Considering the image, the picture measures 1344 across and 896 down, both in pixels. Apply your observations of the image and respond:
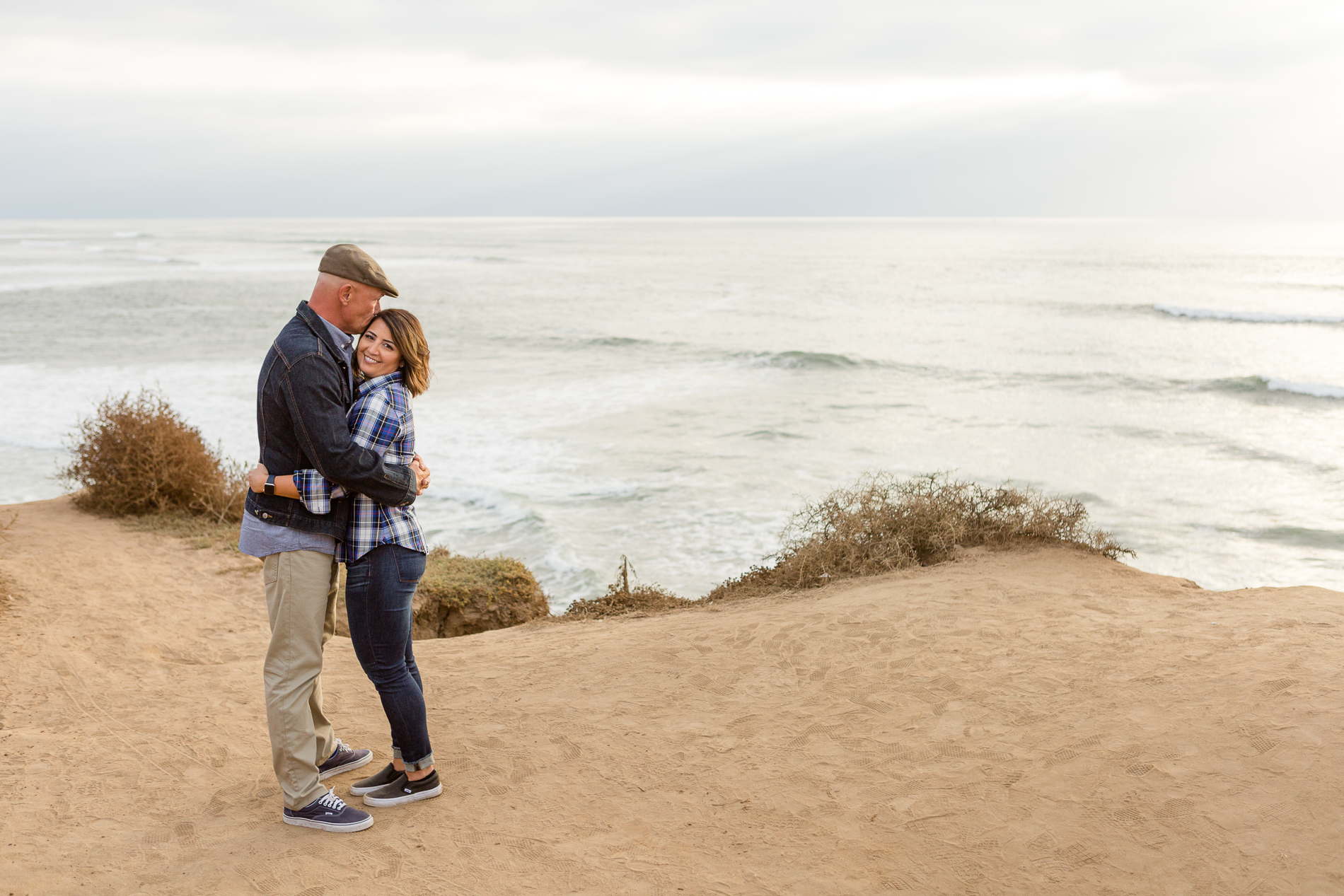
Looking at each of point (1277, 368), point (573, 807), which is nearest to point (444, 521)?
point (573, 807)

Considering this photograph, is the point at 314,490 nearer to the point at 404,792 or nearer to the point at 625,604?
the point at 404,792

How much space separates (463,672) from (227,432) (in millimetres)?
12359

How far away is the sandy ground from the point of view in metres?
3.71

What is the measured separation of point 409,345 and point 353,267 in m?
0.37

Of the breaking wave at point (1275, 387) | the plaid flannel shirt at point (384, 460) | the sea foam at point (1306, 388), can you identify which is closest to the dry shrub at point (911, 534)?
the plaid flannel shirt at point (384, 460)

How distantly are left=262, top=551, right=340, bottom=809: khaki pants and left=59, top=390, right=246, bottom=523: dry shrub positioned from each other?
6526 millimetres

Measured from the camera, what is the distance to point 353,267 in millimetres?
3555

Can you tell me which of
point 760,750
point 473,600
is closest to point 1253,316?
point 473,600

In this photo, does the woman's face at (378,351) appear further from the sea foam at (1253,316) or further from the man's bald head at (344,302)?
the sea foam at (1253,316)

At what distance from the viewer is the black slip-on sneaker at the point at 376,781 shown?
165 inches

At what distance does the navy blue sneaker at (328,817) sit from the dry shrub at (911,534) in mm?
4217

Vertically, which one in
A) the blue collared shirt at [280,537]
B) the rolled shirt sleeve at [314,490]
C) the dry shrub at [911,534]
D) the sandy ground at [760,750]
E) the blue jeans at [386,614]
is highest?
the rolled shirt sleeve at [314,490]

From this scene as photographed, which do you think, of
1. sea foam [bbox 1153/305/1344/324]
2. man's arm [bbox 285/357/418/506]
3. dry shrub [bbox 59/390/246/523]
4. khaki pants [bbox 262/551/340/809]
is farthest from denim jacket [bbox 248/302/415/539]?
sea foam [bbox 1153/305/1344/324]

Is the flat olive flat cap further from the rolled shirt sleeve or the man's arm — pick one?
the rolled shirt sleeve
